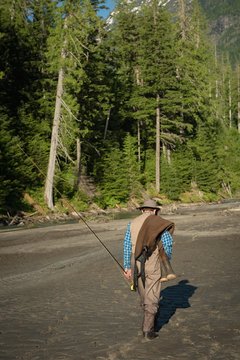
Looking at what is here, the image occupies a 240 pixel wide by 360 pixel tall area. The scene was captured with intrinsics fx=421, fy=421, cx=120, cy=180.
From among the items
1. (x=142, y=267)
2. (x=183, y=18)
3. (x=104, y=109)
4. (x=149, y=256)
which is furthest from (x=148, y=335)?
(x=183, y=18)

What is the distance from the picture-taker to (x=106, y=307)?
24.1 feet

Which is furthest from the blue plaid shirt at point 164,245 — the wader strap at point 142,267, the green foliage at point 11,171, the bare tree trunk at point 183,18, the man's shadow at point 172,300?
the bare tree trunk at point 183,18

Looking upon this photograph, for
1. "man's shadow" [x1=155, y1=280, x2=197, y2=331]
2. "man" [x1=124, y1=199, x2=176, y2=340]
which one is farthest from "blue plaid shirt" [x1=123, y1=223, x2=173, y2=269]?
"man's shadow" [x1=155, y1=280, x2=197, y2=331]

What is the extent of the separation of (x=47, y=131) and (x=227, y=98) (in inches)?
2319

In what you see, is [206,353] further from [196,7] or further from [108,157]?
[196,7]

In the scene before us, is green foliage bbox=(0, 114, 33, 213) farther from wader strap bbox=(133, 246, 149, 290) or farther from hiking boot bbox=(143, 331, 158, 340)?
hiking boot bbox=(143, 331, 158, 340)

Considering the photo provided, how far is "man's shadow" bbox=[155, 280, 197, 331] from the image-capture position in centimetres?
669

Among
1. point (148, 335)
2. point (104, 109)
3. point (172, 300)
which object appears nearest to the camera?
point (148, 335)

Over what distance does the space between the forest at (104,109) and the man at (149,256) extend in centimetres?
1762

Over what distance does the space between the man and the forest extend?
17622 mm

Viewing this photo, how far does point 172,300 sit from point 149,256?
7.87 feet

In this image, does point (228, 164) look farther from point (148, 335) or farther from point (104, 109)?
point (148, 335)

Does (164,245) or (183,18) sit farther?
(183,18)

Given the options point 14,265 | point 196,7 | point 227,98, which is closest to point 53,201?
point 14,265
